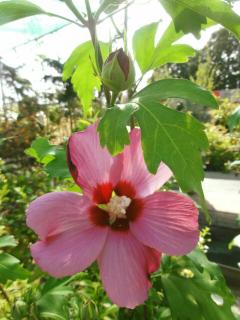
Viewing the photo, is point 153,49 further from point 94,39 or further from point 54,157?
point 54,157

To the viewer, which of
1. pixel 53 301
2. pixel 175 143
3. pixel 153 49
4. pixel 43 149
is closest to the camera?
pixel 175 143

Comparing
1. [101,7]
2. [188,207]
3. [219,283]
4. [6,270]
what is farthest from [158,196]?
[6,270]

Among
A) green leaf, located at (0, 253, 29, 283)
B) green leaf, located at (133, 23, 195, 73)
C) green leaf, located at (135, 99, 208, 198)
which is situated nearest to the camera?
green leaf, located at (135, 99, 208, 198)

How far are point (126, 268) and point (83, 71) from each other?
388 mm

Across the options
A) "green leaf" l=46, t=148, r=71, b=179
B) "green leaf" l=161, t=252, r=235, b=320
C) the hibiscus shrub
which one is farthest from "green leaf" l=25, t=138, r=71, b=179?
"green leaf" l=161, t=252, r=235, b=320

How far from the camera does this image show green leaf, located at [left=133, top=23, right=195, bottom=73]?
0.63m

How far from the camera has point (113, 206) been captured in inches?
20.9

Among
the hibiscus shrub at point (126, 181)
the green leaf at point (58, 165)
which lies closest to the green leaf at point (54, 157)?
the green leaf at point (58, 165)

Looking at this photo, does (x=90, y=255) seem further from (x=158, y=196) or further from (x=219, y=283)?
(x=219, y=283)

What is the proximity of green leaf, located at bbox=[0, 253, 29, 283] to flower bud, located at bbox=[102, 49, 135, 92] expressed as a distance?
51 cm

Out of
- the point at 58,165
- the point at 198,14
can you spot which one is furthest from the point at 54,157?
the point at 198,14

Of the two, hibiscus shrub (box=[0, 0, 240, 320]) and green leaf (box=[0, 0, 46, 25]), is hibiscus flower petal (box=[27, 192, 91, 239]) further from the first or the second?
green leaf (box=[0, 0, 46, 25])

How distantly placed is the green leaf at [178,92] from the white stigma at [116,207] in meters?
0.14

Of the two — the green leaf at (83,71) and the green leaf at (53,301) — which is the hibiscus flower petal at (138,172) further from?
the green leaf at (53,301)
